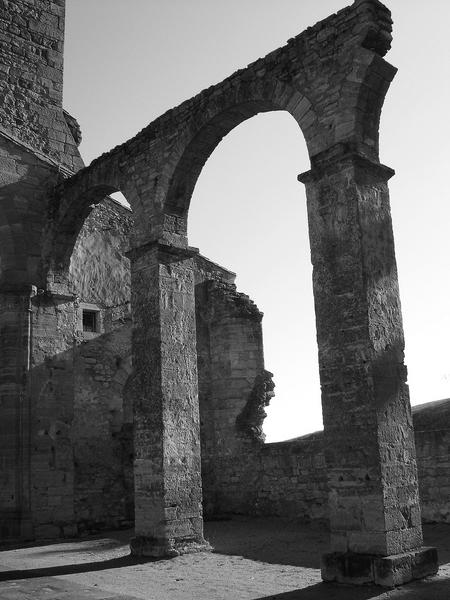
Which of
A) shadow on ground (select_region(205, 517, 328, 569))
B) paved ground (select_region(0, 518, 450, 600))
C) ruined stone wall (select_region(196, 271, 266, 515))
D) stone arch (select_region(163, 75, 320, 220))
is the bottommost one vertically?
shadow on ground (select_region(205, 517, 328, 569))

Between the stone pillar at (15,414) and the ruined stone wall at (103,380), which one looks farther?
the ruined stone wall at (103,380)

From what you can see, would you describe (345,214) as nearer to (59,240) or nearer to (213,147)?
(213,147)

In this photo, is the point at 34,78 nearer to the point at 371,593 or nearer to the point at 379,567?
the point at 379,567

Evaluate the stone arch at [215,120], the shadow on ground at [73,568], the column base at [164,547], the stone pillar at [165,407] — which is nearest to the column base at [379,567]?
the column base at [164,547]

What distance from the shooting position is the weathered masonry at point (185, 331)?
5.99 m

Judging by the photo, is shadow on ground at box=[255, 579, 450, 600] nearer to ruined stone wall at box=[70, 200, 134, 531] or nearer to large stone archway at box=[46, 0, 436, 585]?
large stone archway at box=[46, 0, 436, 585]

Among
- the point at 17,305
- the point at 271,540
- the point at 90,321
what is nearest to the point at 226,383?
the point at 90,321

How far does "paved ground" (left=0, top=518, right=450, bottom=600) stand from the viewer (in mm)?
5449

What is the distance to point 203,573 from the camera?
6582 mm

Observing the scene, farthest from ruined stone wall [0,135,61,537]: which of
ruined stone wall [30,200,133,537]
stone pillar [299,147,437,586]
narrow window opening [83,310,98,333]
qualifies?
stone pillar [299,147,437,586]

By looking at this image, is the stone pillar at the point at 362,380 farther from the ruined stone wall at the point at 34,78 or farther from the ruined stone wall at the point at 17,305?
the ruined stone wall at the point at 34,78

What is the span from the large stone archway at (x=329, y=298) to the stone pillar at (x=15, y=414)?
109 inches

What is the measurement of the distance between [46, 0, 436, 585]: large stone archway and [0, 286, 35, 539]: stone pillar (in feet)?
9.07

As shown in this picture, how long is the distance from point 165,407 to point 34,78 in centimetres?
704
